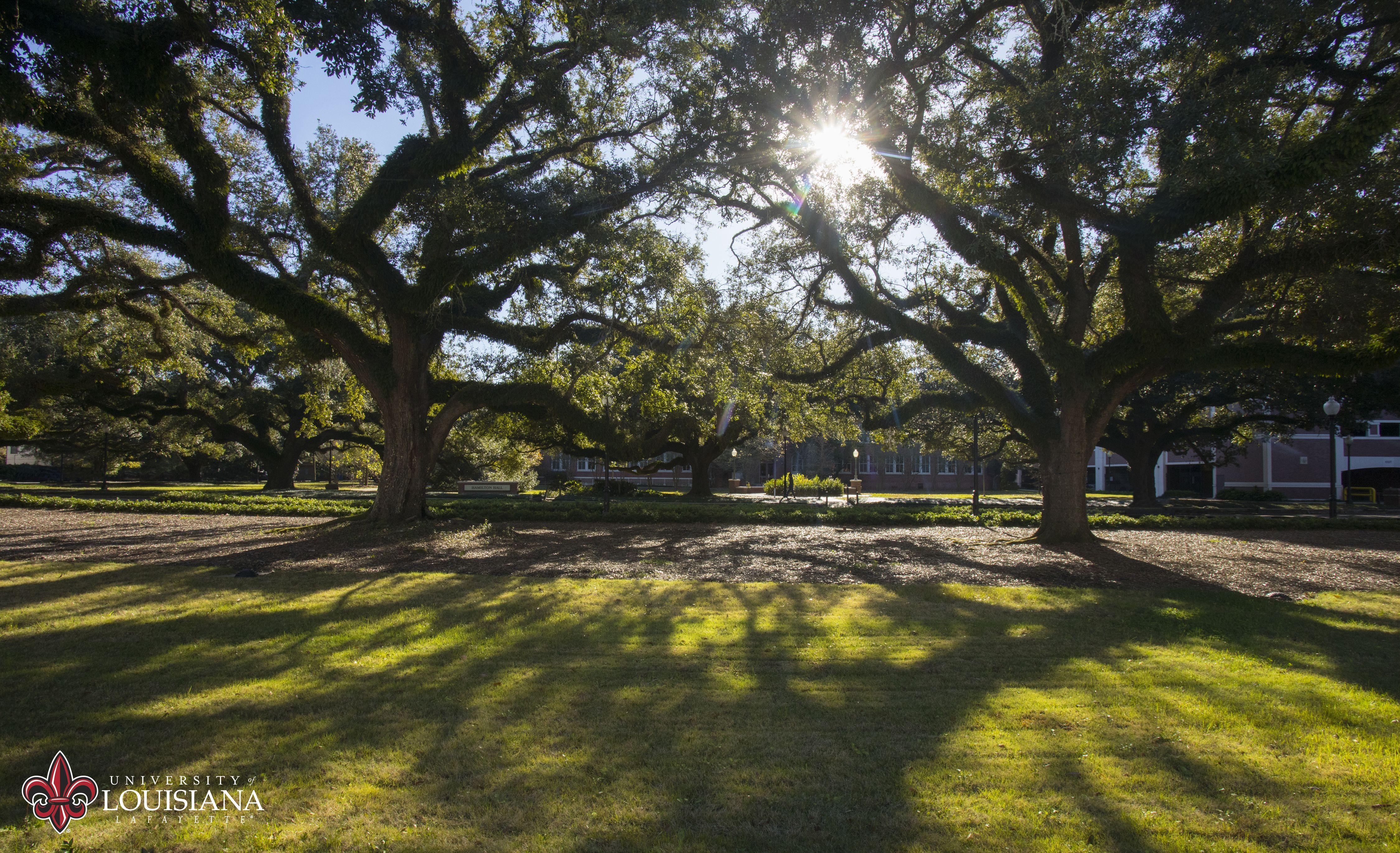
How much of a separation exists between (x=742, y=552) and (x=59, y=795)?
32.0 ft

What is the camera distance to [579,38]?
35.8 feet

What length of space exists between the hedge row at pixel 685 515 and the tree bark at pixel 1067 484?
16.1 ft

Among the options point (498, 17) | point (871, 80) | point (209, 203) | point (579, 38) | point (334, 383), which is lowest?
point (334, 383)

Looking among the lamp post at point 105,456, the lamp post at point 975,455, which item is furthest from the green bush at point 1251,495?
the lamp post at point 105,456

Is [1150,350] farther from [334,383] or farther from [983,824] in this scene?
[334,383]

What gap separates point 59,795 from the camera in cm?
314

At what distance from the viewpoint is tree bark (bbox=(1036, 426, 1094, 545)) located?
12906 millimetres

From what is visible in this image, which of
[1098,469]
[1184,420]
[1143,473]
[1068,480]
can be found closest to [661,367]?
[1068,480]

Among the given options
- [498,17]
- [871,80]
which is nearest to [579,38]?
[498,17]

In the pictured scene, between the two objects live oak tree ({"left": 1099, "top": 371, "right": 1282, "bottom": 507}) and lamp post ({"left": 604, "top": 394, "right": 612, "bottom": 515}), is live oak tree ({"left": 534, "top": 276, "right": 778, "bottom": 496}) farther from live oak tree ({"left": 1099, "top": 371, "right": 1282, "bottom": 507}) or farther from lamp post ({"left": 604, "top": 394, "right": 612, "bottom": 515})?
live oak tree ({"left": 1099, "top": 371, "right": 1282, "bottom": 507})

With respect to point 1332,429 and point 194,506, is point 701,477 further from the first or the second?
point 1332,429

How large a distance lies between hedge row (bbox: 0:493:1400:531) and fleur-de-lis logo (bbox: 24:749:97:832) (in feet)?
44.3

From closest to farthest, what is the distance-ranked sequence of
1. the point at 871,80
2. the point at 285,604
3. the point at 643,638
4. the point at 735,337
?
the point at 643,638 < the point at 285,604 < the point at 871,80 < the point at 735,337

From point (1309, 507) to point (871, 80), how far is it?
102ft
